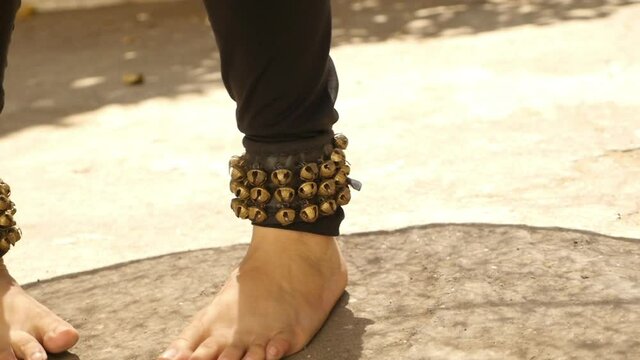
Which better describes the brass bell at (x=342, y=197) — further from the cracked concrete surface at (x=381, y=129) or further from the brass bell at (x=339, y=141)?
the cracked concrete surface at (x=381, y=129)

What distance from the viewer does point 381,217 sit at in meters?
2.40

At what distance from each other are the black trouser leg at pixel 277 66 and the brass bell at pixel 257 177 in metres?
0.04

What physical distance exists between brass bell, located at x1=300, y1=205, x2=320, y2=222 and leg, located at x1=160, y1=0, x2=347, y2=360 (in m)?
0.01

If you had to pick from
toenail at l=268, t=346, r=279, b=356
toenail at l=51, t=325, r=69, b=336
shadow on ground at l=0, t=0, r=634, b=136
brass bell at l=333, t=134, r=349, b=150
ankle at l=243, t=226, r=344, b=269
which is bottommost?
shadow on ground at l=0, t=0, r=634, b=136

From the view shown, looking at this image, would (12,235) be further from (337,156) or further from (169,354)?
(337,156)

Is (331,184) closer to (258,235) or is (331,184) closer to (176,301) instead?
(258,235)

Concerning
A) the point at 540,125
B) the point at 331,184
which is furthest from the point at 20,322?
the point at 540,125

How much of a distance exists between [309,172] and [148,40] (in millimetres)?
3447

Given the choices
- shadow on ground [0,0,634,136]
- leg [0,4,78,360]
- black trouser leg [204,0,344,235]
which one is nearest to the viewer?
black trouser leg [204,0,344,235]

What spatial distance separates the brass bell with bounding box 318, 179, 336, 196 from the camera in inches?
70.2

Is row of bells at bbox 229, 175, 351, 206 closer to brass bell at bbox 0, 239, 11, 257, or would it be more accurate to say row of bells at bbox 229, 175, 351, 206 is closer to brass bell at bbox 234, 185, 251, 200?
brass bell at bbox 234, 185, 251, 200

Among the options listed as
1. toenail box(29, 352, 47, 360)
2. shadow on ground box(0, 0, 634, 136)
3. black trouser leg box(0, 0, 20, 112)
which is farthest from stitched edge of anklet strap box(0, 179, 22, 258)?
shadow on ground box(0, 0, 634, 136)

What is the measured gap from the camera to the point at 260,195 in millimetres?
1773

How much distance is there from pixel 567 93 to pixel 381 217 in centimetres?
115
